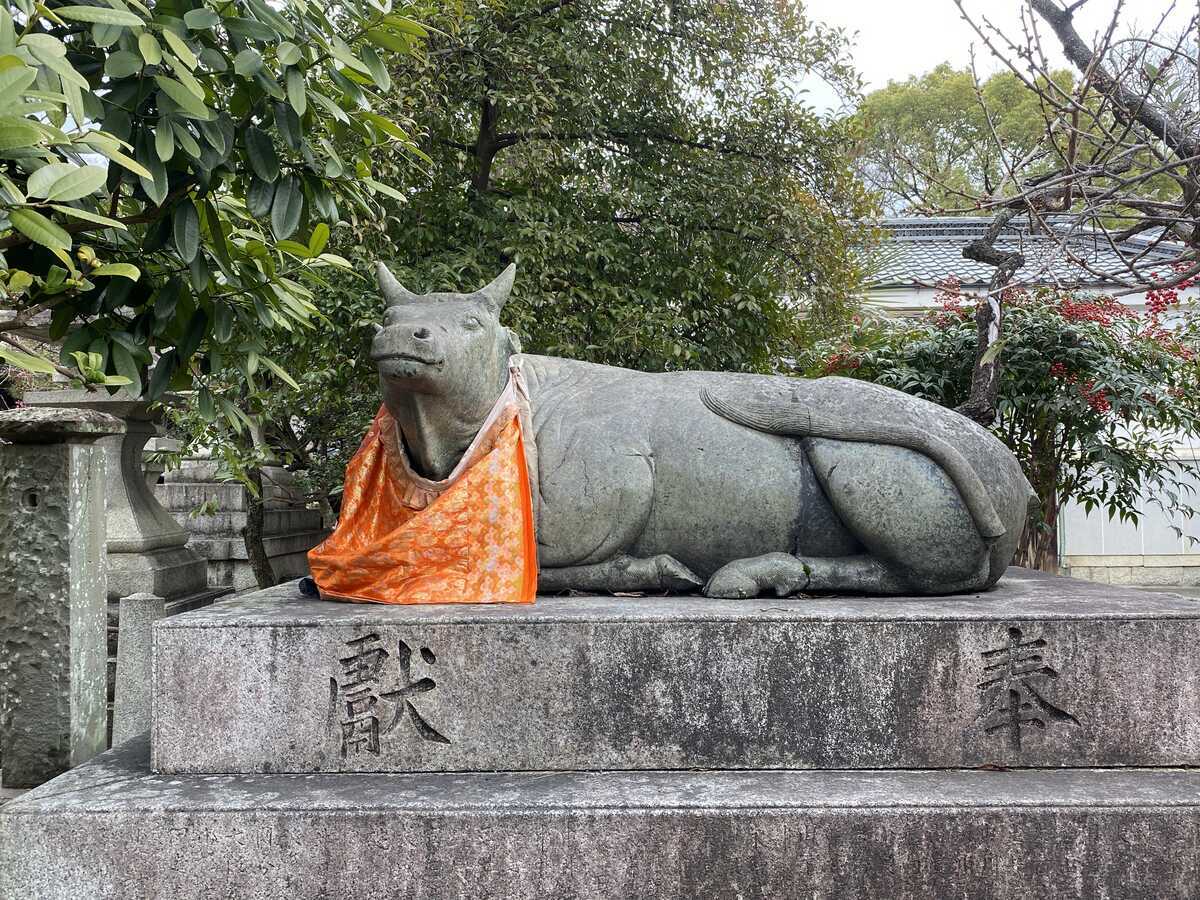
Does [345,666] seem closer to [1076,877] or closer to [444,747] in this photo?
[444,747]

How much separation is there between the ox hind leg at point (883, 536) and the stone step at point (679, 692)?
49 centimetres

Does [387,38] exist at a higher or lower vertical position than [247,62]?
higher

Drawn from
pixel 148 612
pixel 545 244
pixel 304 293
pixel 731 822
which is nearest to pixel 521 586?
pixel 731 822

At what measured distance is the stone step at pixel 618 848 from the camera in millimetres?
3107

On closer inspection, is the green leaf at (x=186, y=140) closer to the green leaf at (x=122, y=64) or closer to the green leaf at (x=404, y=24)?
the green leaf at (x=122, y=64)

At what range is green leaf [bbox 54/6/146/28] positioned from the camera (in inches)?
95.0

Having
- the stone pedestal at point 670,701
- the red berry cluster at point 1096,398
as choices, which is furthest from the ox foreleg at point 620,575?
the red berry cluster at point 1096,398

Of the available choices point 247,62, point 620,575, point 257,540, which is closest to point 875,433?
point 620,575

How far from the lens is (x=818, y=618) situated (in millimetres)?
3445

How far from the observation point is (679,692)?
3.46 metres

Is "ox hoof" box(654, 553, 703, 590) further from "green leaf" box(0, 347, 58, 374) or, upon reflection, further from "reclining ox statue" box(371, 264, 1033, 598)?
"green leaf" box(0, 347, 58, 374)

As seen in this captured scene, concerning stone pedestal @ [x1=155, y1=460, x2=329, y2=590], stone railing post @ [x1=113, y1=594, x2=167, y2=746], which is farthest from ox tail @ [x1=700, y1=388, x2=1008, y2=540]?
stone pedestal @ [x1=155, y1=460, x2=329, y2=590]

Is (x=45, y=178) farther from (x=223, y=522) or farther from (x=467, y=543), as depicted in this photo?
(x=223, y=522)

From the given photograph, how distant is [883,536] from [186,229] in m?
2.77
